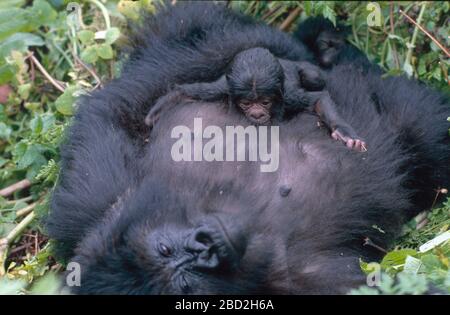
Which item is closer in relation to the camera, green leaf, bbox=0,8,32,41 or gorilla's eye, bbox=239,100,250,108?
gorilla's eye, bbox=239,100,250,108

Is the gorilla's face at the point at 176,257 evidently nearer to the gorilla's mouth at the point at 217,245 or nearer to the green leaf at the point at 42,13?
the gorilla's mouth at the point at 217,245

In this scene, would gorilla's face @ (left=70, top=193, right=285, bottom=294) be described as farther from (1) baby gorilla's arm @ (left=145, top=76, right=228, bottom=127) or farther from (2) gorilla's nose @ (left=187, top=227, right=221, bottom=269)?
(1) baby gorilla's arm @ (left=145, top=76, right=228, bottom=127)

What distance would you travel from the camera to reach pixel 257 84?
324 cm

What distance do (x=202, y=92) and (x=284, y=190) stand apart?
56 centimetres

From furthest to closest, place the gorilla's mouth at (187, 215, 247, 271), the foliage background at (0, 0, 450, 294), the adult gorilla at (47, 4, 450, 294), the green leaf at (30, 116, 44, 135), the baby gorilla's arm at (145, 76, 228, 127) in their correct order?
1. the green leaf at (30, 116, 44, 135)
2. the foliage background at (0, 0, 450, 294)
3. the baby gorilla's arm at (145, 76, 228, 127)
4. the adult gorilla at (47, 4, 450, 294)
5. the gorilla's mouth at (187, 215, 247, 271)

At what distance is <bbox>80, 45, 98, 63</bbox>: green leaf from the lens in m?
4.00

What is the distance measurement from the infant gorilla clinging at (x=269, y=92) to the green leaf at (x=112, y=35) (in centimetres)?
66

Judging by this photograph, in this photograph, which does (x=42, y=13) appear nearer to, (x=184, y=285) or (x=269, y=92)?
(x=269, y=92)

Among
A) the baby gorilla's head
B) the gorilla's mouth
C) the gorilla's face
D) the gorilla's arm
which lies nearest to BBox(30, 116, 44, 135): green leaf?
the gorilla's arm

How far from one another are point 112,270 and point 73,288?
0.15 m

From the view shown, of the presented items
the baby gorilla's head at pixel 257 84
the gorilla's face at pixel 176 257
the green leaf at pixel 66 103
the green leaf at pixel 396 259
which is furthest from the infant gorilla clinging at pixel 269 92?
the green leaf at pixel 66 103

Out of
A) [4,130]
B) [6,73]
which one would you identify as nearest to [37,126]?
[4,130]
